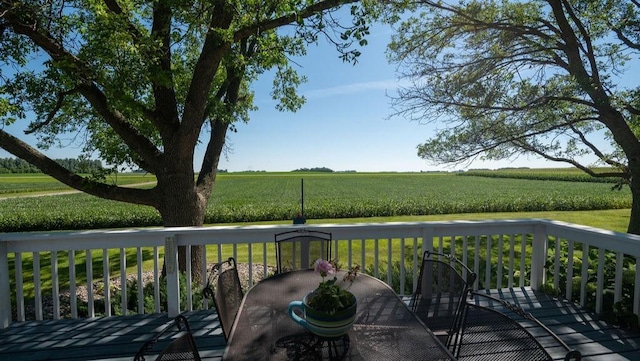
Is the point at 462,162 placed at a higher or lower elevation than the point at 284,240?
higher

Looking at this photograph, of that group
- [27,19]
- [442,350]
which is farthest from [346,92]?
[442,350]

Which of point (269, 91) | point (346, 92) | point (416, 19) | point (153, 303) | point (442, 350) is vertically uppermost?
point (346, 92)

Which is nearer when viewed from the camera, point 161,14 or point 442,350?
point 442,350

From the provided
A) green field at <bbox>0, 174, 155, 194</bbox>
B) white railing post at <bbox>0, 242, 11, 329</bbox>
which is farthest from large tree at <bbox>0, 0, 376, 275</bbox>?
green field at <bbox>0, 174, 155, 194</bbox>

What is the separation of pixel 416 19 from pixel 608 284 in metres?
4.87

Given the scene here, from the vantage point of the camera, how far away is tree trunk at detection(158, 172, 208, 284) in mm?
4605

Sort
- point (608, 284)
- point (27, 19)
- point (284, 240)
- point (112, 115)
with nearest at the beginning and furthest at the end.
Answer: point (284, 240) → point (608, 284) → point (27, 19) → point (112, 115)

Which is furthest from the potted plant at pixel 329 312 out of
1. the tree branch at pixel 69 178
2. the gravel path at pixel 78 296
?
the tree branch at pixel 69 178

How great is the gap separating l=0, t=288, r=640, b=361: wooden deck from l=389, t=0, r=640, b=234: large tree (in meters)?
3.54

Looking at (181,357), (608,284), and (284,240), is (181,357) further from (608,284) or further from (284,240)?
(608,284)

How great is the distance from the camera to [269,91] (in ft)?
21.7

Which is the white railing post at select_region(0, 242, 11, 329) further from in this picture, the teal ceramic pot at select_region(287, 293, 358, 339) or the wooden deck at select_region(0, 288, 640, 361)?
the teal ceramic pot at select_region(287, 293, 358, 339)

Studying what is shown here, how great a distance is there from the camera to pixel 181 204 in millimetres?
4672

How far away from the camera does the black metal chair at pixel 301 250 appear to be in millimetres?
2799
